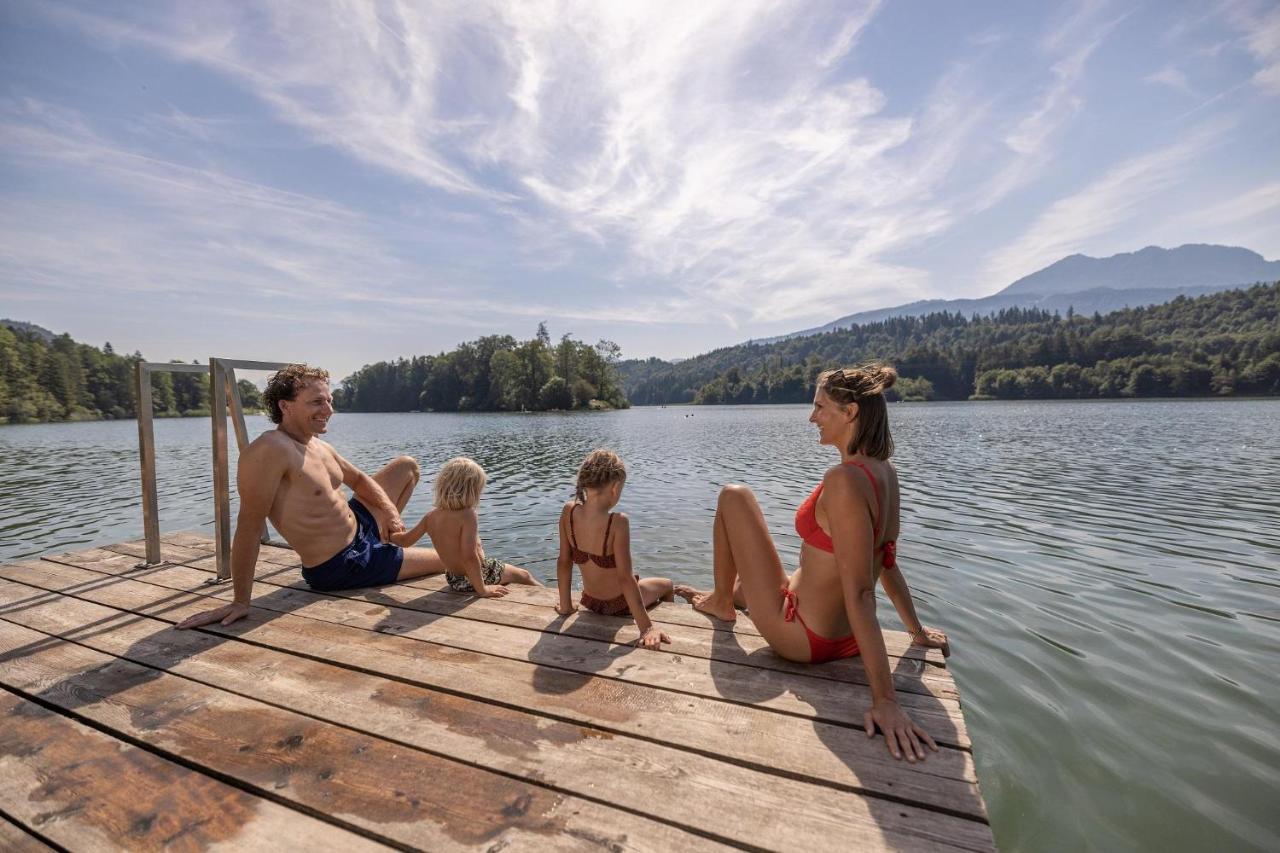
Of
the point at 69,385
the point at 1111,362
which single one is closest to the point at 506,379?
the point at 69,385

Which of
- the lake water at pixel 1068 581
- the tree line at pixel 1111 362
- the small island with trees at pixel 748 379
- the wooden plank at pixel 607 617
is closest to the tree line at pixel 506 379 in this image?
the small island with trees at pixel 748 379

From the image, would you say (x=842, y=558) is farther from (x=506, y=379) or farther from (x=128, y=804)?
(x=506, y=379)

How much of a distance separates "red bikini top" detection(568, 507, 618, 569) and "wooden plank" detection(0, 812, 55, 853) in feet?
8.22

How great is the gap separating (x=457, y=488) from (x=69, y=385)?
9996cm

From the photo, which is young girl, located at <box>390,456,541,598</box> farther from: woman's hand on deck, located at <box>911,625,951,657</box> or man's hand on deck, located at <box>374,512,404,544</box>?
woman's hand on deck, located at <box>911,625,951,657</box>

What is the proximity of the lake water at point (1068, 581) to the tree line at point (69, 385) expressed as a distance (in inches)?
2707

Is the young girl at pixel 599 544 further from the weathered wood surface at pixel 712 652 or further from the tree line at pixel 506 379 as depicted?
the tree line at pixel 506 379

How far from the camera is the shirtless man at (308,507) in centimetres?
373

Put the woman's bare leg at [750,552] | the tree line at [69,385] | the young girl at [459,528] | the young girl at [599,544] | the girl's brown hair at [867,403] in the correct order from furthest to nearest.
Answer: the tree line at [69,385] < the young girl at [459,528] < the young girl at [599,544] < the woman's bare leg at [750,552] < the girl's brown hair at [867,403]

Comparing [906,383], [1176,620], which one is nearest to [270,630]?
[1176,620]

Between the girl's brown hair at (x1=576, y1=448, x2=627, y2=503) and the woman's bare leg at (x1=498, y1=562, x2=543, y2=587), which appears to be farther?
the woman's bare leg at (x1=498, y1=562, x2=543, y2=587)

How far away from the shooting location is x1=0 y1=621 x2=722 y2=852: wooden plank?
183cm

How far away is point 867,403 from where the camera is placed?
2.74m

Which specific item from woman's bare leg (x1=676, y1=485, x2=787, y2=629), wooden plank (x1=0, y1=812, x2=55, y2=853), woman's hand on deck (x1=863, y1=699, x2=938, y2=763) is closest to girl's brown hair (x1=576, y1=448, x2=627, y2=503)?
woman's bare leg (x1=676, y1=485, x2=787, y2=629)
